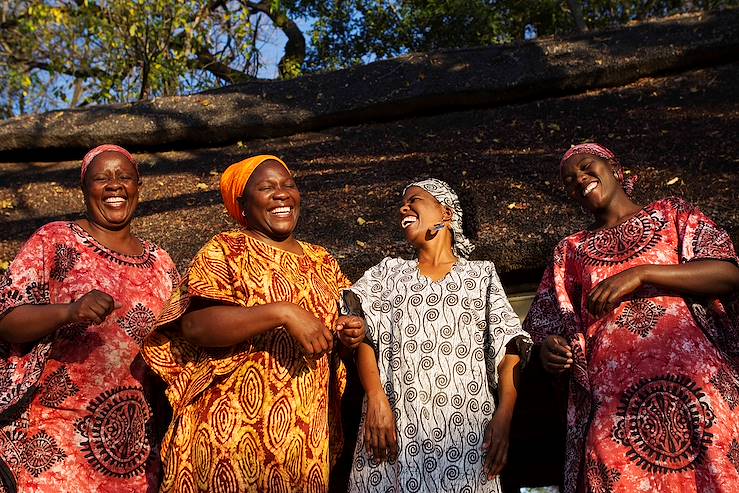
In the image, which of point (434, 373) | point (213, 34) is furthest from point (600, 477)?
point (213, 34)

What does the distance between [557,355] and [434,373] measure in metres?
0.46

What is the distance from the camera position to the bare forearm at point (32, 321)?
8.98 feet

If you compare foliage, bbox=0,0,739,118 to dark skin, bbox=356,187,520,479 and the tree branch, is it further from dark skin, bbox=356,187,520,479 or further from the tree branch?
dark skin, bbox=356,187,520,479

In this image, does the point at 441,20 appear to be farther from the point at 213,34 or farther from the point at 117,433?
the point at 117,433

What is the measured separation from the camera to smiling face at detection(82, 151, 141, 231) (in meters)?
3.20

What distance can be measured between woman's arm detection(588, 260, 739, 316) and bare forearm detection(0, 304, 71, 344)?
1826mm

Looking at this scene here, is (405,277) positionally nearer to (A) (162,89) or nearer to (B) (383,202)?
(B) (383,202)

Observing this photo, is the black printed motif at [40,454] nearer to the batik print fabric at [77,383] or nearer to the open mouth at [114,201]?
the batik print fabric at [77,383]

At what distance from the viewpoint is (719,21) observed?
7371 mm

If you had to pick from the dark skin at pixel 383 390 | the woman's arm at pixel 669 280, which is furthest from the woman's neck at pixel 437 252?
the woman's arm at pixel 669 280

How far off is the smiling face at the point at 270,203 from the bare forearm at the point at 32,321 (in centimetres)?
73

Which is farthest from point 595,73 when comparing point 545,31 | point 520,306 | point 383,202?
point 545,31

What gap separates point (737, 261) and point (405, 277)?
1207 mm

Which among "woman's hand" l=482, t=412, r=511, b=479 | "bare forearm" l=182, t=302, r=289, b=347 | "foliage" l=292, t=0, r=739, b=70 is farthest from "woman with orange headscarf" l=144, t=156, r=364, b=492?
"foliage" l=292, t=0, r=739, b=70
